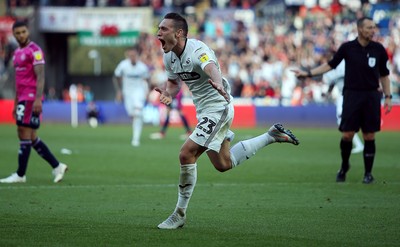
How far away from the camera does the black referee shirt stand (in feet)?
47.0

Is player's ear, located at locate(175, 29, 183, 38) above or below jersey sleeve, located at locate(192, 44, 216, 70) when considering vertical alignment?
above

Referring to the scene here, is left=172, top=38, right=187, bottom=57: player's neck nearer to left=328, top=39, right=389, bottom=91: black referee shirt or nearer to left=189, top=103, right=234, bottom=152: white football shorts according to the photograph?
left=189, top=103, right=234, bottom=152: white football shorts

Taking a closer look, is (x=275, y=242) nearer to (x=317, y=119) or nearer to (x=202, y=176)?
(x=202, y=176)

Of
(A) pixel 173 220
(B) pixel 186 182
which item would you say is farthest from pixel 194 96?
(A) pixel 173 220

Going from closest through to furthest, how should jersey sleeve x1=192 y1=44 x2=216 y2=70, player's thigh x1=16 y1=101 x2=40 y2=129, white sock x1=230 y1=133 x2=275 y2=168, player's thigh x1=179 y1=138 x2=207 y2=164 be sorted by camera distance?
jersey sleeve x1=192 y1=44 x2=216 y2=70 < player's thigh x1=179 y1=138 x2=207 y2=164 < white sock x1=230 y1=133 x2=275 y2=168 < player's thigh x1=16 y1=101 x2=40 y2=129

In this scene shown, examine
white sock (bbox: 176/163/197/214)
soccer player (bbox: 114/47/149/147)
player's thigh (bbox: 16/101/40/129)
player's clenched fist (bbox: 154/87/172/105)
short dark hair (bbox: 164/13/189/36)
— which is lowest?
soccer player (bbox: 114/47/149/147)

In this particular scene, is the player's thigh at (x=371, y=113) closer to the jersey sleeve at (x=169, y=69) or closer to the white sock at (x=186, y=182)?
the jersey sleeve at (x=169, y=69)

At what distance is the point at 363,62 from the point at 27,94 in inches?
210

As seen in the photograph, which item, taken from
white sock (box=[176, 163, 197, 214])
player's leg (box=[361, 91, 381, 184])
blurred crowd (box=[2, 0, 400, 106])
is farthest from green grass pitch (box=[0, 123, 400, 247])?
blurred crowd (box=[2, 0, 400, 106])

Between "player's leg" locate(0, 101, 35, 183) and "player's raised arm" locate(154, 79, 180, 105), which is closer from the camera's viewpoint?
"player's raised arm" locate(154, 79, 180, 105)

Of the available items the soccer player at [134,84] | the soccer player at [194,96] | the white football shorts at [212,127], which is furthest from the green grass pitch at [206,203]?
the soccer player at [134,84]

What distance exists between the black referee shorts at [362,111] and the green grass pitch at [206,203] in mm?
931

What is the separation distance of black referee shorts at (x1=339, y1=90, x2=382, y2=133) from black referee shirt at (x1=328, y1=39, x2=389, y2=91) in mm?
113

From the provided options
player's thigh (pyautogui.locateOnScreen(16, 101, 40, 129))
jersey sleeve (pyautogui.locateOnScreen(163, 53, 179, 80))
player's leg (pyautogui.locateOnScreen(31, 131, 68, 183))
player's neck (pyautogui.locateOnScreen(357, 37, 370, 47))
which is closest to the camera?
jersey sleeve (pyautogui.locateOnScreen(163, 53, 179, 80))
